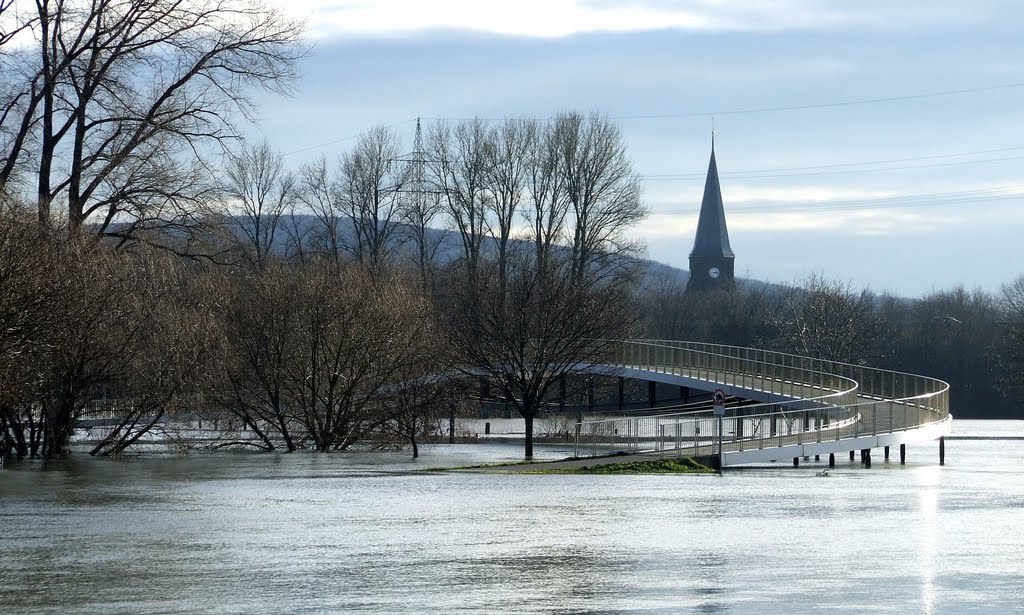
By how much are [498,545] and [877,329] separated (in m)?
99.5

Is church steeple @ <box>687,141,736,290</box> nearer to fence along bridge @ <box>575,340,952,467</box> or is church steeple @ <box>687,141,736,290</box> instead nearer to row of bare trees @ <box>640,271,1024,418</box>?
row of bare trees @ <box>640,271,1024,418</box>

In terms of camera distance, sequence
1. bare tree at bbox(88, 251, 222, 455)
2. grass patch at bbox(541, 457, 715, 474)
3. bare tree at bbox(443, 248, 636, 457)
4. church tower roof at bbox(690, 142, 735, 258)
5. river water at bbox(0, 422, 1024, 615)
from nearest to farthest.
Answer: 1. river water at bbox(0, 422, 1024, 615)
2. grass patch at bbox(541, 457, 715, 474)
3. bare tree at bbox(88, 251, 222, 455)
4. bare tree at bbox(443, 248, 636, 457)
5. church tower roof at bbox(690, 142, 735, 258)

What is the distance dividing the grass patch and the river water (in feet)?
7.83

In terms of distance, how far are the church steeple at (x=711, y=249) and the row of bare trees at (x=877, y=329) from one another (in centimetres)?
2812

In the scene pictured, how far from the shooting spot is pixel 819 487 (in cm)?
3050

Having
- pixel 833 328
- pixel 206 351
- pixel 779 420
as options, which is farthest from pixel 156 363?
pixel 833 328

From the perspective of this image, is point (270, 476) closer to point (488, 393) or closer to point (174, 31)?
point (174, 31)

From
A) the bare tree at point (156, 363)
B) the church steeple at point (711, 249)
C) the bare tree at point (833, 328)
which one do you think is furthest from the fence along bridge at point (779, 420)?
the church steeple at point (711, 249)

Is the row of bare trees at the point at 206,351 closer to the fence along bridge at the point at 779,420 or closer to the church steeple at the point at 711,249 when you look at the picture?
the fence along bridge at the point at 779,420

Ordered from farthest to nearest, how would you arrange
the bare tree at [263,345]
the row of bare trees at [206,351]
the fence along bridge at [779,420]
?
the bare tree at [263,345], the fence along bridge at [779,420], the row of bare trees at [206,351]

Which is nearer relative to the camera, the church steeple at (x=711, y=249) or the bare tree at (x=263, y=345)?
the bare tree at (x=263, y=345)

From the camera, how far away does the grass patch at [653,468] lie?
32969mm

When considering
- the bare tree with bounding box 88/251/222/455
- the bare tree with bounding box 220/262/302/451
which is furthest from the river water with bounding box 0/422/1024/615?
the bare tree with bounding box 220/262/302/451

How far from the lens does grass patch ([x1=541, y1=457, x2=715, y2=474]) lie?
33.0m
